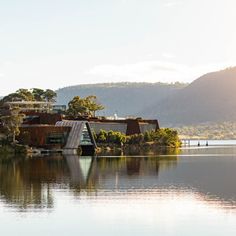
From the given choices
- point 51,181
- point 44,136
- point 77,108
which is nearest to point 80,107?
point 77,108

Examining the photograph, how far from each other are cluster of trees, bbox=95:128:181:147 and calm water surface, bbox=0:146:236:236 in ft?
259

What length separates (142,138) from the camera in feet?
518

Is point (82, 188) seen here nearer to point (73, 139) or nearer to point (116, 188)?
point (116, 188)

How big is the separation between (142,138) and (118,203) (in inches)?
4469

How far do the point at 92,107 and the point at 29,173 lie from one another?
103888mm

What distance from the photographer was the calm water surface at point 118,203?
35.6 meters

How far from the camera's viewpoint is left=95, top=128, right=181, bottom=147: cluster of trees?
151m

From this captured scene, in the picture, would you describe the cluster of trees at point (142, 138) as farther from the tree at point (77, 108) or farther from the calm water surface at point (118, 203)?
the calm water surface at point (118, 203)

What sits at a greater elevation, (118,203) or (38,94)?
(38,94)

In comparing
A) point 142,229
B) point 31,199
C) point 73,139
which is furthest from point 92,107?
point 142,229

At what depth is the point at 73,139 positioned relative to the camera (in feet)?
443

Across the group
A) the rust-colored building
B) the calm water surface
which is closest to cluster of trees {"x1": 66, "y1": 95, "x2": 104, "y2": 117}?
the rust-colored building

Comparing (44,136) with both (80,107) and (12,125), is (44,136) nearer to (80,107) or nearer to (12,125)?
(12,125)

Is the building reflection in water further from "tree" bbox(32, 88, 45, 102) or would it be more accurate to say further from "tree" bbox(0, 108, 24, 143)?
"tree" bbox(32, 88, 45, 102)
